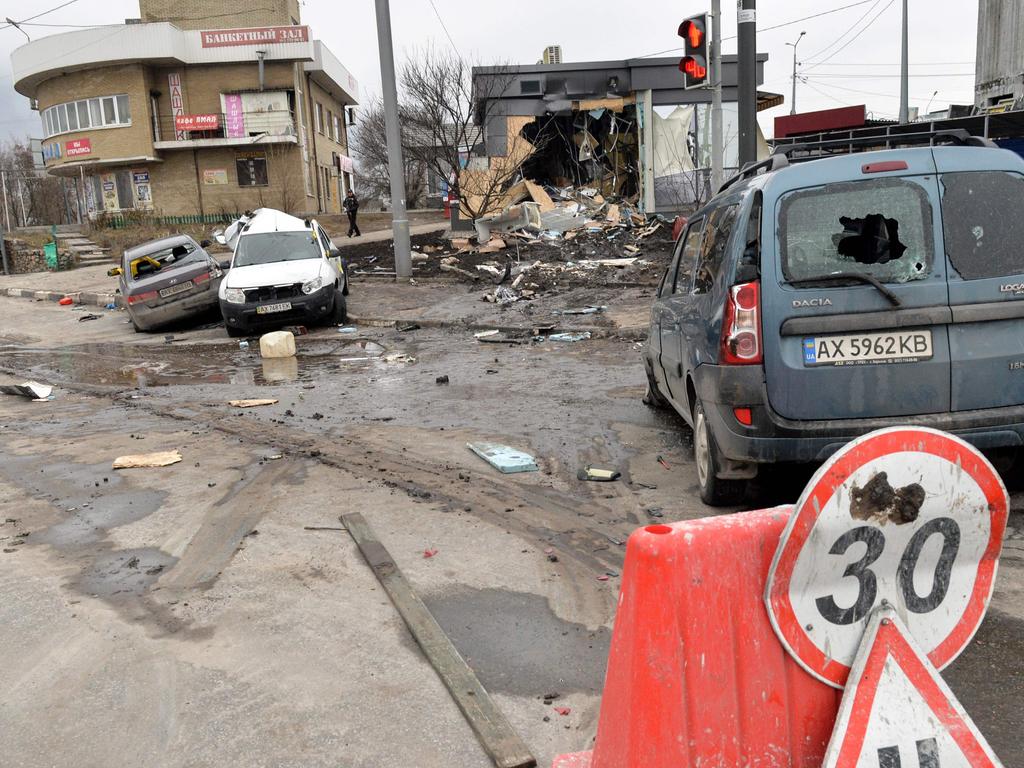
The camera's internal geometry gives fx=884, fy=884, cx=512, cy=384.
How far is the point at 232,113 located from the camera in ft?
147

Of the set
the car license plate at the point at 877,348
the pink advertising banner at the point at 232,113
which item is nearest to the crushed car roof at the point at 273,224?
the car license plate at the point at 877,348

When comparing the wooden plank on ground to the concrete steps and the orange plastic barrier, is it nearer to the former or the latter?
the orange plastic barrier

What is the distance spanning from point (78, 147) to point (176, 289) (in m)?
33.6

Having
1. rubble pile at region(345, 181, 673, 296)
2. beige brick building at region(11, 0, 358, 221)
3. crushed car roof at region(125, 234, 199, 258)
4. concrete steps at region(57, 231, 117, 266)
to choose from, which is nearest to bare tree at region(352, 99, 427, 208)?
beige brick building at region(11, 0, 358, 221)

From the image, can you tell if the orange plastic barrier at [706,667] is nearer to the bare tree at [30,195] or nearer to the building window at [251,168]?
the building window at [251,168]

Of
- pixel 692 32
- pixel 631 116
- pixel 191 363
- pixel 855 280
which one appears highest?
pixel 631 116

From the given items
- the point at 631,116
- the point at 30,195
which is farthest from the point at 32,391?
the point at 30,195

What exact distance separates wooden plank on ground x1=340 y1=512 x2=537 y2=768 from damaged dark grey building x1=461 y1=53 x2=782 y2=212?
83.8ft

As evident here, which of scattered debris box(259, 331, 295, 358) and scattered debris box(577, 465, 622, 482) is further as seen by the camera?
scattered debris box(259, 331, 295, 358)

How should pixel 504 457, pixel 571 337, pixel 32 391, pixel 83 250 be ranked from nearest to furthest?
pixel 504 457 < pixel 32 391 < pixel 571 337 < pixel 83 250

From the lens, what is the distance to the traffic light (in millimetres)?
11328

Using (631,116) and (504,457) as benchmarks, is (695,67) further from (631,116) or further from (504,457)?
(631,116)

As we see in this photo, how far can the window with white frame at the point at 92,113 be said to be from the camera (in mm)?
44062

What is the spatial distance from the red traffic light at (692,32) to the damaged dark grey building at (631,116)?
688 inches
